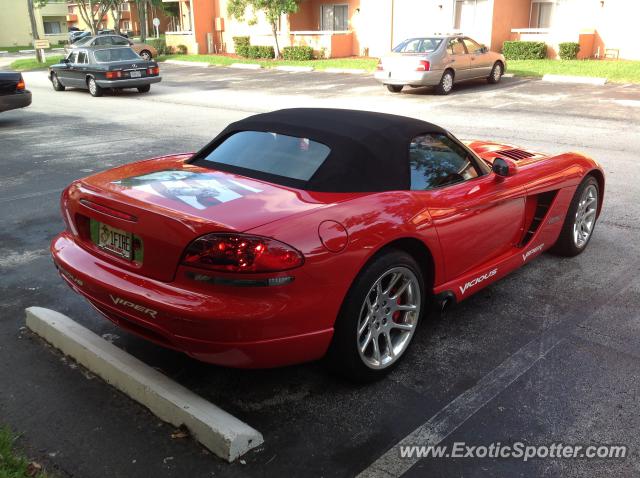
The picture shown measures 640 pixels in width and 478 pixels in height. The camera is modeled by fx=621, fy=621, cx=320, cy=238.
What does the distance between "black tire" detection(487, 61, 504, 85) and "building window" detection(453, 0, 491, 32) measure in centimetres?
704

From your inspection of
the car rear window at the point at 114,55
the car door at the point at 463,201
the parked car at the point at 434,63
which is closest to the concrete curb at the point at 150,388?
the car door at the point at 463,201

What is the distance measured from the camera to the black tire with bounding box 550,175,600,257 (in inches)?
200

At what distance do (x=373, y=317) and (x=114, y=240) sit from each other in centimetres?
147

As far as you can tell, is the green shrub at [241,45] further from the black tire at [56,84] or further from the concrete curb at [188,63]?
the black tire at [56,84]

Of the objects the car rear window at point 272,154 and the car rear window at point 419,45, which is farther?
the car rear window at point 419,45

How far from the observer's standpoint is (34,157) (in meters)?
10.3

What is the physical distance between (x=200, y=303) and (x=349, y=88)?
17.3 metres

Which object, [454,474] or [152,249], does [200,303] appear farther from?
[454,474]

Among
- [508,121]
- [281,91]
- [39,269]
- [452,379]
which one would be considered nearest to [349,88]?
[281,91]

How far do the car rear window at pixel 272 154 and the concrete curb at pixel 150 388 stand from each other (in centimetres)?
134

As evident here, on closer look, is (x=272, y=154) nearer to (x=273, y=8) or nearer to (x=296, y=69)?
(x=296, y=69)

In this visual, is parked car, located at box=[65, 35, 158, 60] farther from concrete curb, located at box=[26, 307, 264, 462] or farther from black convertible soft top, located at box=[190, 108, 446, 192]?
concrete curb, located at box=[26, 307, 264, 462]

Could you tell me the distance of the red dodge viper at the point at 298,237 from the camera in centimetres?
294

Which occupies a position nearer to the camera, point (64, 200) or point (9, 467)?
point (9, 467)
